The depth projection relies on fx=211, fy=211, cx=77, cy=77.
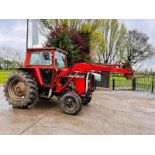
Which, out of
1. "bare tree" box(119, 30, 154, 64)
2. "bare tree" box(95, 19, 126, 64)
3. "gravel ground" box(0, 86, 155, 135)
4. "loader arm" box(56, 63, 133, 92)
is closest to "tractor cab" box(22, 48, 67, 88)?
"loader arm" box(56, 63, 133, 92)

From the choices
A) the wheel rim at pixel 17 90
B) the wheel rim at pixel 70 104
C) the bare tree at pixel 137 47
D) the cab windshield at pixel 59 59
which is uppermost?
the bare tree at pixel 137 47

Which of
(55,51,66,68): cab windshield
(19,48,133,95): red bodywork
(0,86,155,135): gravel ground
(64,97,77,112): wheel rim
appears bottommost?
(0,86,155,135): gravel ground

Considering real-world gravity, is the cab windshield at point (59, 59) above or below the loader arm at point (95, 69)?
above

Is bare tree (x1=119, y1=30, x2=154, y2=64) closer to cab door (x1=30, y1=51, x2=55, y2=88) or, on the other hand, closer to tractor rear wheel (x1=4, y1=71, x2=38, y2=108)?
cab door (x1=30, y1=51, x2=55, y2=88)

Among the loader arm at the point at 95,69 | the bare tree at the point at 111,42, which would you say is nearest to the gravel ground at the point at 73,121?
the loader arm at the point at 95,69

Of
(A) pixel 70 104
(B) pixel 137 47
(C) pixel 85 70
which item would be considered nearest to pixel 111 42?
(B) pixel 137 47

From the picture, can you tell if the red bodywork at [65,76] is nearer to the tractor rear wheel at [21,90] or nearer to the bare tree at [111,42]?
the tractor rear wheel at [21,90]

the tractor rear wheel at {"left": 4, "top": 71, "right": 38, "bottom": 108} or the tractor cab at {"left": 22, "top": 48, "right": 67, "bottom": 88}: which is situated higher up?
the tractor cab at {"left": 22, "top": 48, "right": 67, "bottom": 88}

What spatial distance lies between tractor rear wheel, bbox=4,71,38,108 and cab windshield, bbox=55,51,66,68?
95 centimetres

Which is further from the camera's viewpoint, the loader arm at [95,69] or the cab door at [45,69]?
the cab door at [45,69]

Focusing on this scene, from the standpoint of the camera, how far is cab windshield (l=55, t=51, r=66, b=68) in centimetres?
653

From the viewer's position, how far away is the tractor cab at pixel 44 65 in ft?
20.5
